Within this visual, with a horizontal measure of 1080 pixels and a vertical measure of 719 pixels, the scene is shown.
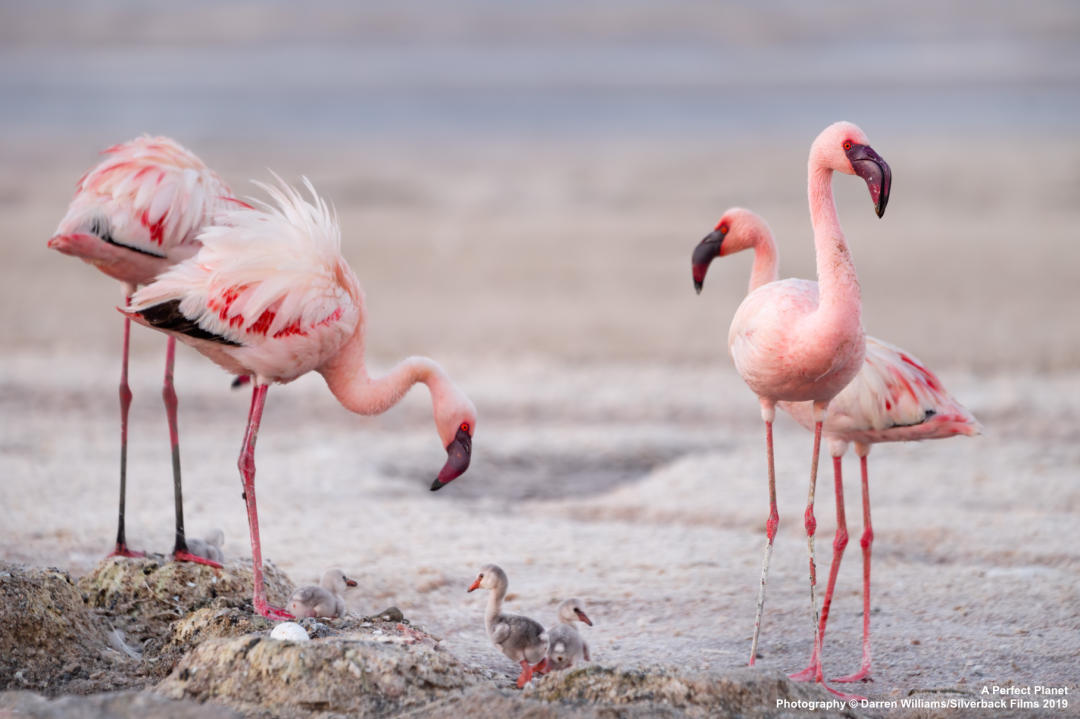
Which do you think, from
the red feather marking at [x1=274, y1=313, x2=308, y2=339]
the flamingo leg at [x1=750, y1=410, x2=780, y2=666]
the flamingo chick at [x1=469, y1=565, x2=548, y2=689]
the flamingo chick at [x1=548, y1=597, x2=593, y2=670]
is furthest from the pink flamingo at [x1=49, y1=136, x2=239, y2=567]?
the flamingo leg at [x1=750, y1=410, x2=780, y2=666]

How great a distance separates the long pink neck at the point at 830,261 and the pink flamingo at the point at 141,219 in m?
2.80

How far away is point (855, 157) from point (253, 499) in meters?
2.90

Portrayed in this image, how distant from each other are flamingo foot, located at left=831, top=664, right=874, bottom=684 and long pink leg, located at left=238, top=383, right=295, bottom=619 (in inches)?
91.6

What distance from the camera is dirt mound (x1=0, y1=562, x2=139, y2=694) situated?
4039 mm

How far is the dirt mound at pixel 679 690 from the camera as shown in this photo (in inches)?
140

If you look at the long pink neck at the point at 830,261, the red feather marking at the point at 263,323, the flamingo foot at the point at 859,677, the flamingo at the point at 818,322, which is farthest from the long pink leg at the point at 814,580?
the red feather marking at the point at 263,323

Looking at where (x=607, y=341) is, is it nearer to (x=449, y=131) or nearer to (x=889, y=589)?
(x=889, y=589)

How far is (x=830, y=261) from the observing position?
14.1 ft

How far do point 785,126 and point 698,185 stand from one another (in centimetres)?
1110

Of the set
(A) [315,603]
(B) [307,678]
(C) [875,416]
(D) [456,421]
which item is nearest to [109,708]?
(B) [307,678]

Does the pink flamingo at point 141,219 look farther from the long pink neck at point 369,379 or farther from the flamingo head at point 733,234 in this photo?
the flamingo head at point 733,234

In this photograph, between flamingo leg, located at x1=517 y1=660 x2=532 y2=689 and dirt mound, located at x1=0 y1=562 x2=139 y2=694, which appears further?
flamingo leg, located at x1=517 y1=660 x2=532 y2=689

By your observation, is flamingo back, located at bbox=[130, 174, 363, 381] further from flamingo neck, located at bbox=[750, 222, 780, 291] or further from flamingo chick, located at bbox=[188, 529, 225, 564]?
flamingo neck, located at bbox=[750, 222, 780, 291]

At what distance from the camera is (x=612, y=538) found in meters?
6.58
